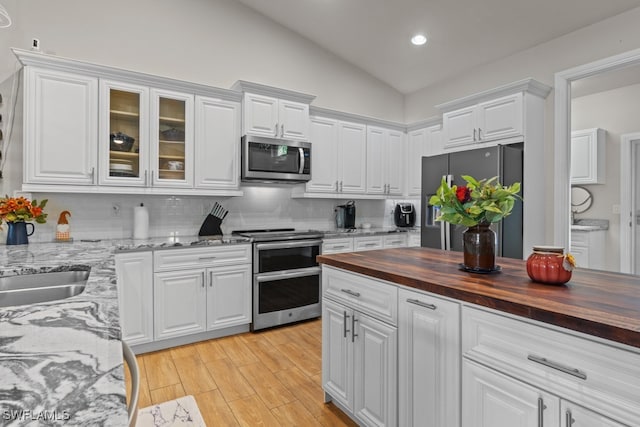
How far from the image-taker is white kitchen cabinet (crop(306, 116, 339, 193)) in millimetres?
4004

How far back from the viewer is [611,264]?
4.54m

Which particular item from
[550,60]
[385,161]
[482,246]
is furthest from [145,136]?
[550,60]

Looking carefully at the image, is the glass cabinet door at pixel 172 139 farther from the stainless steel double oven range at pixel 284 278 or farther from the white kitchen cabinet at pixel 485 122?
the white kitchen cabinet at pixel 485 122

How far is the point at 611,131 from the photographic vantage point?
460 cm

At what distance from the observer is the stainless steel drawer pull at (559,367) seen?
37.2 inches

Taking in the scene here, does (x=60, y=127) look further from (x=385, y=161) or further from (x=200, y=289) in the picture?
(x=385, y=161)

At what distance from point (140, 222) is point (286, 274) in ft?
4.73

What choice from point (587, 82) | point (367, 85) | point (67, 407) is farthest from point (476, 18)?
point (67, 407)

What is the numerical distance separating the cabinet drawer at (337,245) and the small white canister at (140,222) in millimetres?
1755

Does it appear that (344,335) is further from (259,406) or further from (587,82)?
(587,82)

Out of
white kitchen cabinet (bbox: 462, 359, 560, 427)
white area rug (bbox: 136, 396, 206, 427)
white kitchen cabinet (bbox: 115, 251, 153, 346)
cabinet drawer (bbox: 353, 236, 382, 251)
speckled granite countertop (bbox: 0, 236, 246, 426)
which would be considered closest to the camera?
speckled granite countertop (bbox: 0, 236, 246, 426)

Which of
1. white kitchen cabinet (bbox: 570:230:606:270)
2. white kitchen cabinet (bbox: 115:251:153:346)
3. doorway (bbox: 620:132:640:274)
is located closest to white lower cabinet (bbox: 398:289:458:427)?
white kitchen cabinet (bbox: 115:251:153:346)

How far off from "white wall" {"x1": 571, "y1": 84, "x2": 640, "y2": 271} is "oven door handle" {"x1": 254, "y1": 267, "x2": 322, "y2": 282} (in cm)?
408

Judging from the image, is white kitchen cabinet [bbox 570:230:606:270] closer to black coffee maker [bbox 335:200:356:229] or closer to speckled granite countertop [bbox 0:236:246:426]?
black coffee maker [bbox 335:200:356:229]
